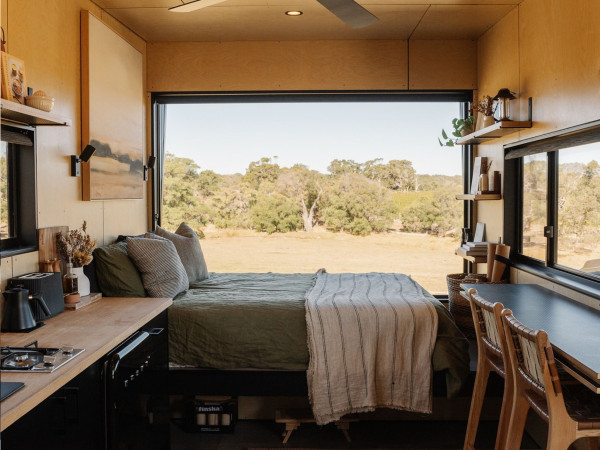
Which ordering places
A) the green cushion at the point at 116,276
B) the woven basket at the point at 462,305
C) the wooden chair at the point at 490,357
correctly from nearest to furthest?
1. the wooden chair at the point at 490,357
2. the green cushion at the point at 116,276
3. the woven basket at the point at 462,305

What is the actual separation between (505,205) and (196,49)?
2755mm

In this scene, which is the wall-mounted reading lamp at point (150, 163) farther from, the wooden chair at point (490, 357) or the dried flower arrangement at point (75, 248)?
the wooden chair at point (490, 357)

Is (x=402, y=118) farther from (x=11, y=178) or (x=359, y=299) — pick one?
(x=11, y=178)

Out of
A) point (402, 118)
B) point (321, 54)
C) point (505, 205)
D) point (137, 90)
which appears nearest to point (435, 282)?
point (505, 205)

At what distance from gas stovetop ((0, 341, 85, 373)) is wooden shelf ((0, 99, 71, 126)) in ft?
3.13

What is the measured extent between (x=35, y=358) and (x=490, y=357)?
79.6 inches

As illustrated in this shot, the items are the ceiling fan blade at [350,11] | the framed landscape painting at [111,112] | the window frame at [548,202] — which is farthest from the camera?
the framed landscape painting at [111,112]

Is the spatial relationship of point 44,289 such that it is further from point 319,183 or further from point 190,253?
point 319,183

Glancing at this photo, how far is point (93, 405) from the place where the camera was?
203cm

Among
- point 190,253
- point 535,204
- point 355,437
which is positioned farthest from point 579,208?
point 190,253

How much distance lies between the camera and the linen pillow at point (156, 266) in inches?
134

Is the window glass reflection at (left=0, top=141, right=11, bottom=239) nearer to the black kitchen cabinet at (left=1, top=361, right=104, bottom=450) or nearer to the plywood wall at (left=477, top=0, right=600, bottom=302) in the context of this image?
the black kitchen cabinet at (left=1, top=361, right=104, bottom=450)

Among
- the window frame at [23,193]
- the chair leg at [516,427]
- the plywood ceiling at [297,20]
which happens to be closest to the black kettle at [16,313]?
the window frame at [23,193]

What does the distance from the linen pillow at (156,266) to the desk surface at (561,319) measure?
5.93 feet
